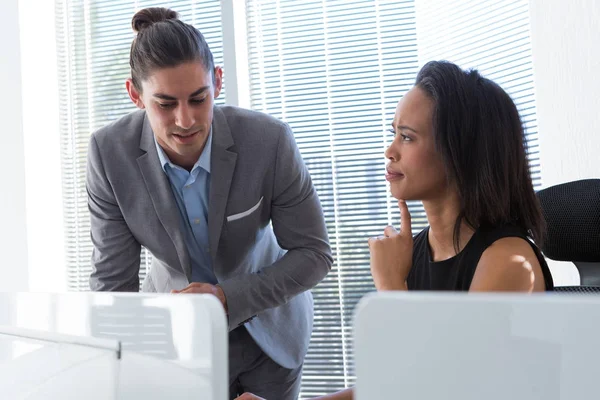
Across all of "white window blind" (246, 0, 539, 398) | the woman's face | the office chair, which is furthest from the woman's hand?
"white window blind" (246, 0, 539, 398)

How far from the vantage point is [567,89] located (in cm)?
254

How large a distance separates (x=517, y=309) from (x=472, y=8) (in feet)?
10.1

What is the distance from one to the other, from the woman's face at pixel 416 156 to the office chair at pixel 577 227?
0.77 ft

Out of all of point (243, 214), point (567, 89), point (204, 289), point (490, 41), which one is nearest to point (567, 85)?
point (567, 89)

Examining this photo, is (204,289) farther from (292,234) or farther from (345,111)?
(345,111)

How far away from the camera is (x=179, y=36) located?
1817mm

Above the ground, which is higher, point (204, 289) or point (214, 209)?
point (214, 209)

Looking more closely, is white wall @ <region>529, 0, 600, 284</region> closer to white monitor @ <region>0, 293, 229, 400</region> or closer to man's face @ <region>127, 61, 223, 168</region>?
man's face @ <region>127, 61, 223, 168</region>

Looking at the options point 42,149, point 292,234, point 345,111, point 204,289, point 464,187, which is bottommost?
point 204,289

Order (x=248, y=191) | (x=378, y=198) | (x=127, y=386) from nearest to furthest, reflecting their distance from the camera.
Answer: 1. (x=127, y=386)
2. (x=248, y=191)
3. (x=378, y=198)

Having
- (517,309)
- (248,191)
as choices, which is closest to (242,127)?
(248,191)

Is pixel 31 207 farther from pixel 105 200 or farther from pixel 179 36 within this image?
pixel 179 36

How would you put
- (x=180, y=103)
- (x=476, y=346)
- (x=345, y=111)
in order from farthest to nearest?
(x=345, y=111), (x=180, y=103), (x=476, y=346)

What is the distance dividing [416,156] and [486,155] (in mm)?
154
